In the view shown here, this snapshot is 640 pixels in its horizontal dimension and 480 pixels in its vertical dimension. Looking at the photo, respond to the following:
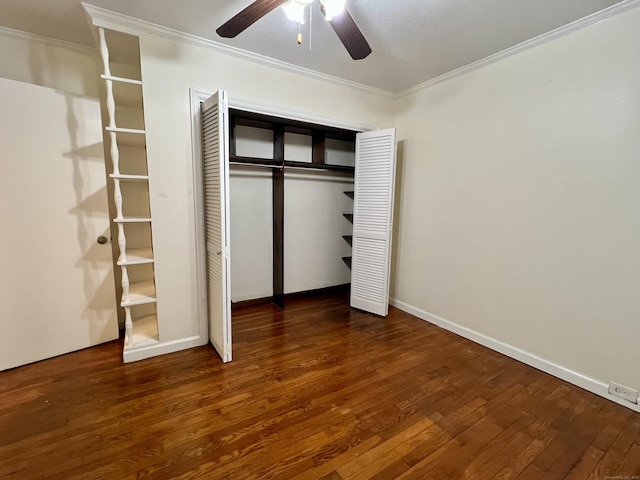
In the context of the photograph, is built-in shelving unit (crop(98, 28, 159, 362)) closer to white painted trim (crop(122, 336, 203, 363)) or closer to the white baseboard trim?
white painted trim (crop(122, 336, 203, 363))

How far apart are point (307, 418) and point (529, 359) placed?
194 centimetres

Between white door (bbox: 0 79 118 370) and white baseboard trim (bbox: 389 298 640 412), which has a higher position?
white door (bbox: 0 79 118 370)

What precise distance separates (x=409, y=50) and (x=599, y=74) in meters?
1.33

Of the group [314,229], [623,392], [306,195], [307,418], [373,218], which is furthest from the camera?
[314,229]

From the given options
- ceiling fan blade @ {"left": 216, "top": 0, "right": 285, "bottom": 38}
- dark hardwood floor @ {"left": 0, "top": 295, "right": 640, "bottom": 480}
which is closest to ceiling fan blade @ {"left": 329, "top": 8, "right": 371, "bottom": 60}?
ceiling fan blade @ {"left": 216, "top": 0, "right": 285, "bottom": 38}

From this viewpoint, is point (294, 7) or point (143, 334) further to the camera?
point (143, 334)

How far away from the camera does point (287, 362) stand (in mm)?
2408

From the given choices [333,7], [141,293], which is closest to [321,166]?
[333,7]

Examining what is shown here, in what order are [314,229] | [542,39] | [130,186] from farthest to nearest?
1. [314,229]
2. [130,186]
3. [542,39]

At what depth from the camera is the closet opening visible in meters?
3.30

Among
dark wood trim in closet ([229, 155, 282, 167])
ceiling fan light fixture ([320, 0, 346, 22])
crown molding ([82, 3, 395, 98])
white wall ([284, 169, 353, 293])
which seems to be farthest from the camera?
white wall ([284, 169, 353, 293])

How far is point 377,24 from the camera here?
2092 mm

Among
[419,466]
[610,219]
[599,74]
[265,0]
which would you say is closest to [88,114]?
[265,0]

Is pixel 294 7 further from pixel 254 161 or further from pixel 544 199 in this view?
pixel 544 199
